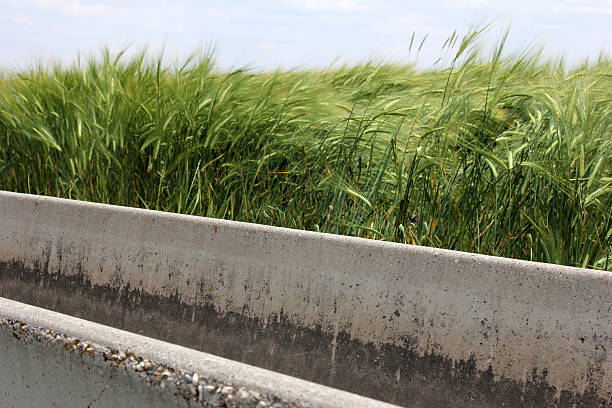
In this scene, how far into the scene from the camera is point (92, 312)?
7.75ft

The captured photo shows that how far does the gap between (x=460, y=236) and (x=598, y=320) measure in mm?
665

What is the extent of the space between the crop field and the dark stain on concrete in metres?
0.52

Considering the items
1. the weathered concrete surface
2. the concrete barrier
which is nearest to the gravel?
the weathered concrete surface

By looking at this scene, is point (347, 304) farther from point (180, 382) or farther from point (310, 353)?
point (180, 382)

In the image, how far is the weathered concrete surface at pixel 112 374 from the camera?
3.20ft

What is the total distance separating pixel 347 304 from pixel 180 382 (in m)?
0.92

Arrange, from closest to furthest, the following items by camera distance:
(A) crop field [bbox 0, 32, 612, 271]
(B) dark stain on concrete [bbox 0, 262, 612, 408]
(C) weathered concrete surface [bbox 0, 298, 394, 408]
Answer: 1. (C) weathered concrete surface [bbox 0, 298, 394, 408]
2. (B) dark stain on concrete [bbox 0, 262, 612, 408]
3. (A) crop field [bbox 0, 32, 612, 271]

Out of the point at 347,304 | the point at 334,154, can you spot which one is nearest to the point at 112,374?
the point at 347,304

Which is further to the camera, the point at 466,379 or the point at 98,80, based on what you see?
the point at 98,80

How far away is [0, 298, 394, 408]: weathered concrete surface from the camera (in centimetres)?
98

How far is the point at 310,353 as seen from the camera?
6.41ft

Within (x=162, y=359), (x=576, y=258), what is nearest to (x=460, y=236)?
(x=576, y=258)

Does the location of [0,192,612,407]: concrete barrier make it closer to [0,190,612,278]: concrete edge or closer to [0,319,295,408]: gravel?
[0,190,612,278]: concrete edge

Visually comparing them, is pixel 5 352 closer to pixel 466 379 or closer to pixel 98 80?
pixel 466 379
